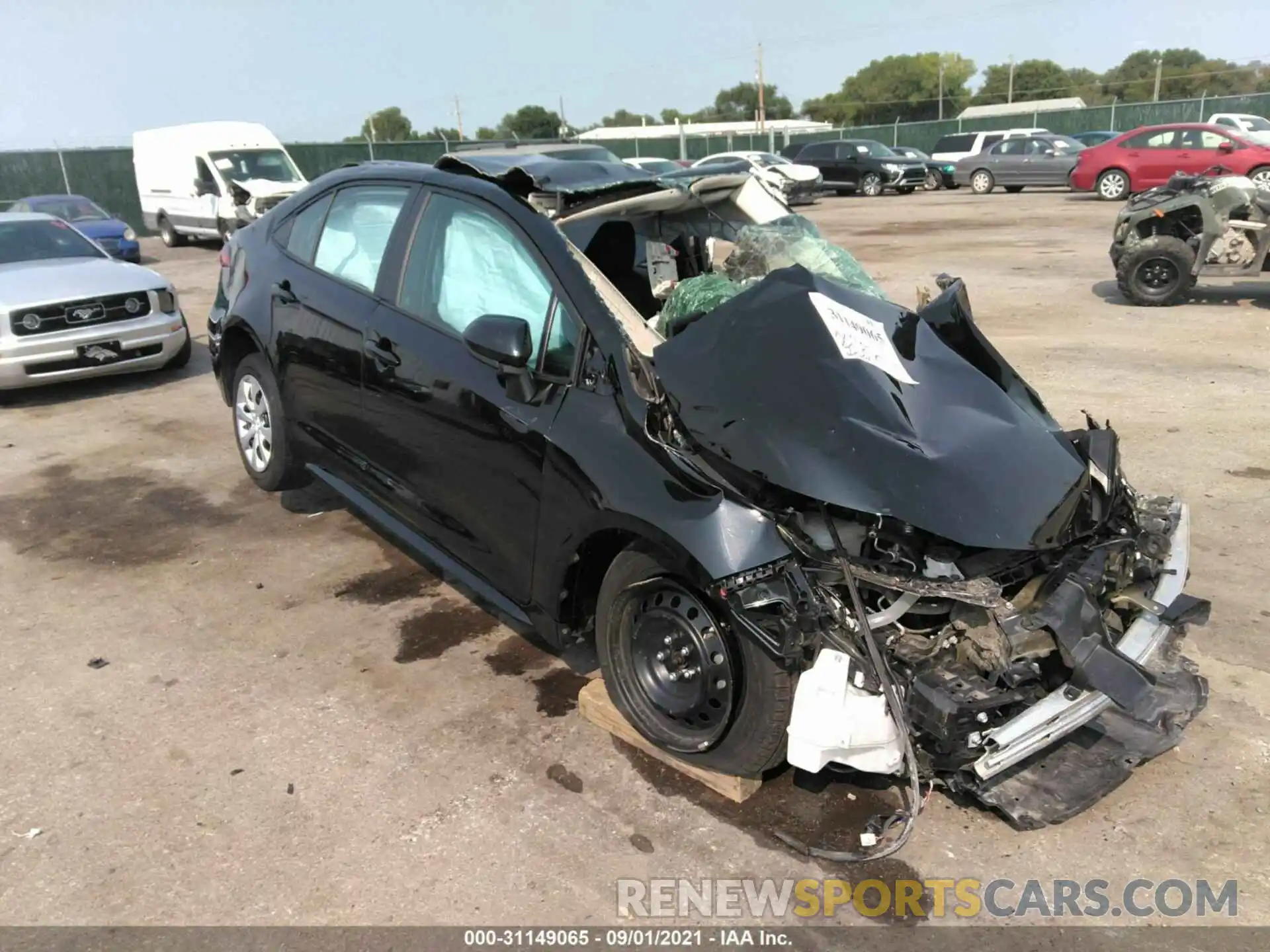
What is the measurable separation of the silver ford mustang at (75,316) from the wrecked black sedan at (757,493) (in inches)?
195

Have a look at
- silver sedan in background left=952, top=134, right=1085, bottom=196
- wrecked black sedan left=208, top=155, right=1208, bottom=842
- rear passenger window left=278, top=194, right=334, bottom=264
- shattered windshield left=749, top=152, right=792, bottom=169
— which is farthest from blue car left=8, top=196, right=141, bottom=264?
silver sedan in background left=952, top=134, right=1085, bottom=196

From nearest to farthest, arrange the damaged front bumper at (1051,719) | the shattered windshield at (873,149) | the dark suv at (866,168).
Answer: the damaged front bumper at (1051,719) → the dark suv at (866,168) → the shattered windshield at (873,149)

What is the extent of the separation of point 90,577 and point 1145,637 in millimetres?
4741

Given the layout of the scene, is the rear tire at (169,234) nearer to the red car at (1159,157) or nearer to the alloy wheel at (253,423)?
the alloy wheel at (253,423)

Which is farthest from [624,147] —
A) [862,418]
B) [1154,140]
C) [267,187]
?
[862,418]

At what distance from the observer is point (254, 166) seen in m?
18.6

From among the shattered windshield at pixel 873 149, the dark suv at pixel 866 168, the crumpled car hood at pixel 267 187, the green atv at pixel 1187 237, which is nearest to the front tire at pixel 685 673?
the green atv at pixel 1187 237

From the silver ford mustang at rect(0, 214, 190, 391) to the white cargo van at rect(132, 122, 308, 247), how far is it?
8.67m

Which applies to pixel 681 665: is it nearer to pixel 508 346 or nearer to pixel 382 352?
pixel 508 346

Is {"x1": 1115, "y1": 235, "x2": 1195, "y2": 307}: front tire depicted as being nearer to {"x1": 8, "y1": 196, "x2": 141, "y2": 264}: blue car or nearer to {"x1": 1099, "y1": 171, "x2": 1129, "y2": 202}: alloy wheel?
{"x1": 1099, "y1": 171, "x2": 1129, "y2": 202}: alloy wheel

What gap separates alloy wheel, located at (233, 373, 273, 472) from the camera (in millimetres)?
5336

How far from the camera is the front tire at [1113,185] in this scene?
2248 centimetres

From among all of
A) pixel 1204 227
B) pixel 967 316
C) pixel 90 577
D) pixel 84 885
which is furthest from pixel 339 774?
pixel 1204 227

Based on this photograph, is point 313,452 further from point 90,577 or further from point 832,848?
point 832,848
